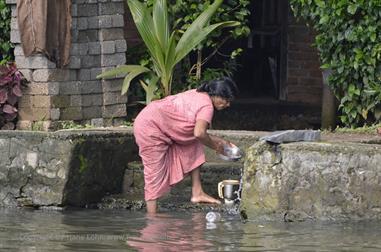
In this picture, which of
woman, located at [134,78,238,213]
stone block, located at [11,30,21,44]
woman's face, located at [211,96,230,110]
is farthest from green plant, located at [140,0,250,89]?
woman's face, located at [211,96,230,110]

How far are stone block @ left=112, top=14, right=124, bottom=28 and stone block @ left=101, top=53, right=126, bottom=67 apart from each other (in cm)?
32

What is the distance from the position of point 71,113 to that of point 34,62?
673 millimetres

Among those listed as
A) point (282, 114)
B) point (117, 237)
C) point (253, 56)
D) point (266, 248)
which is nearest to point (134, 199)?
point (117, 237)

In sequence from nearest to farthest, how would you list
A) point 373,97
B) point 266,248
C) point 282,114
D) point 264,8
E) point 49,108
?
point 266,248, point 373,97, point 49,108, point 282,114, point 264,8

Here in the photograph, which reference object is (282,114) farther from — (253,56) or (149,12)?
(149,12)

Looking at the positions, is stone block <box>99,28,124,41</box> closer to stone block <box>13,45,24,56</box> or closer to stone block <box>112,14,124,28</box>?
stone block <box>112,14,124,28</box>

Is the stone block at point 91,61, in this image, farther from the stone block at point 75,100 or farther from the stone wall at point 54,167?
the stone wall at point 54,167

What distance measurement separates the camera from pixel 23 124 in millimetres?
13453

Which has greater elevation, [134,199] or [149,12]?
[149,12]

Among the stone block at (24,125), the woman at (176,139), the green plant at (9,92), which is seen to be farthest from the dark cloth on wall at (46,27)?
the woman at (176,139)

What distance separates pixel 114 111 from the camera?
13.9 metres

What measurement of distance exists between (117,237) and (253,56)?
745cm

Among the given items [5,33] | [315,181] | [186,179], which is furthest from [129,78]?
[315,181]

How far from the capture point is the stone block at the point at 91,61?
539 inches
